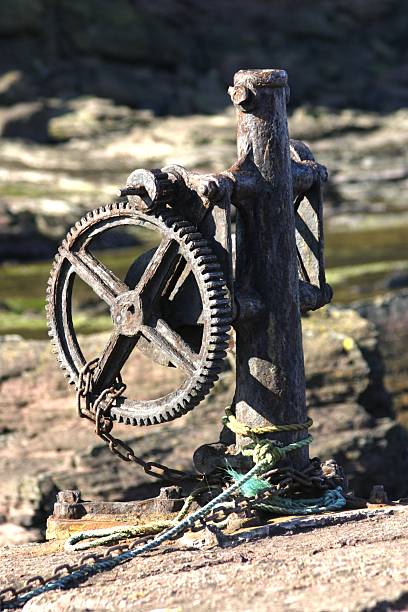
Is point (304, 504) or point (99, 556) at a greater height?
point (304, 504)

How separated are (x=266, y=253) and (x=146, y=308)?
0.49m

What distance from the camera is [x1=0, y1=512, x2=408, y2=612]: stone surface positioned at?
12.6ft

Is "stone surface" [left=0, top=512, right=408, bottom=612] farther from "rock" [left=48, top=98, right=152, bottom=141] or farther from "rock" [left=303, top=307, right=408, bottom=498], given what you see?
"rock" [left=48, top=98, right=152, bottom=141]

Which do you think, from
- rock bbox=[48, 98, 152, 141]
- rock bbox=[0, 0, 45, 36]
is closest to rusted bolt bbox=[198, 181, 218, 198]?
rock bbox=[48, 98, 152, 141]

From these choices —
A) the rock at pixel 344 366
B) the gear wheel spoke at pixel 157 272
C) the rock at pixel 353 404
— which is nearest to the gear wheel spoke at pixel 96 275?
the gear wheel spoke at pixel 157 272

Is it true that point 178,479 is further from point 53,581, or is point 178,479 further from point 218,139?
point 218,139

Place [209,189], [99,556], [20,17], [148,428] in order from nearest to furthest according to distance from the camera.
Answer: [99,556]
[209,189]
[148,428]
[20,17]

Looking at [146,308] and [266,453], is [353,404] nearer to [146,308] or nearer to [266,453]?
[266,453]

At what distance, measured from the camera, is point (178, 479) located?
5125mm

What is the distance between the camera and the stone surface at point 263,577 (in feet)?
12.6

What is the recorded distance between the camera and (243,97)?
4965 mm

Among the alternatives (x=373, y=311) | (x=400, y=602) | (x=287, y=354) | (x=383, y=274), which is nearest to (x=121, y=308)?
(x=287, y=354)

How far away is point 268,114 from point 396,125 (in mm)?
38776

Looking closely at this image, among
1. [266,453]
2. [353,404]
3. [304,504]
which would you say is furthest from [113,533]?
[353,404]
